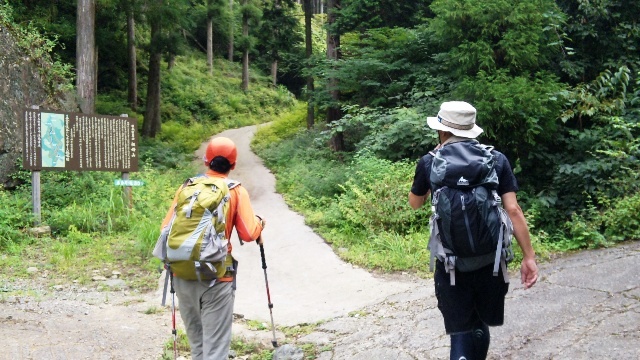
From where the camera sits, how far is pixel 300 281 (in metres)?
7.93

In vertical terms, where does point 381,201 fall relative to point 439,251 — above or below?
below

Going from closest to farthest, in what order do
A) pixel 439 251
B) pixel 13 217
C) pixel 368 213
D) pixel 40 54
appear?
pixel 439 251 → pixel 368 213 → pixel 13 217 → pixel 40 54

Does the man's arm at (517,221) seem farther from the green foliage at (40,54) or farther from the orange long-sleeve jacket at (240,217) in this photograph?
the green foliage at (40,54)

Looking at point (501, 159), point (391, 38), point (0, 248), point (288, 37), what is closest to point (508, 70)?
point (391, 38)

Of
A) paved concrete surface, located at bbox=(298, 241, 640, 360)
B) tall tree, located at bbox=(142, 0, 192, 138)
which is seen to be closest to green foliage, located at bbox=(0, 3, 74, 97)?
tall tree, located at bbox=(142, 0, 192, 138)

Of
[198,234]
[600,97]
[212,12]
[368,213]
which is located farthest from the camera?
[212,12]

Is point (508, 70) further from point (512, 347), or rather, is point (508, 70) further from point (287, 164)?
point (287, 164)

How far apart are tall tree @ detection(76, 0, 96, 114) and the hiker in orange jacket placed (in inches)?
460

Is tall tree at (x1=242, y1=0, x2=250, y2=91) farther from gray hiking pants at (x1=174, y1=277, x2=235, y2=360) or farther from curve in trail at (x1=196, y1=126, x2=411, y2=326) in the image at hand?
gray hiking pants at (x1=174, y1=277, x2=235, y2=360)

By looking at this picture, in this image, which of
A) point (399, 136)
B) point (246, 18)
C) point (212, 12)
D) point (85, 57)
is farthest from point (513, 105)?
point (246, 18)

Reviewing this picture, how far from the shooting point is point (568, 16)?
435 inches

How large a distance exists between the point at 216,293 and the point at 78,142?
7.91 metres

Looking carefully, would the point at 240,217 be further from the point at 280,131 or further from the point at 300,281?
the point at 280,131

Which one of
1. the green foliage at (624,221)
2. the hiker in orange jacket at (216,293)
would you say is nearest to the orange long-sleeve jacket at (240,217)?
the hiker in orange jacket at (216,293)
